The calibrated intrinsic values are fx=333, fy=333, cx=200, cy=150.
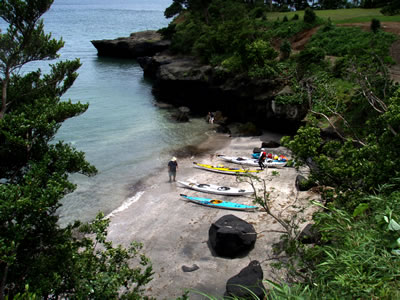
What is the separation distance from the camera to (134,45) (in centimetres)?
7562

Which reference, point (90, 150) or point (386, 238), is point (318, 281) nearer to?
point (386, 238)

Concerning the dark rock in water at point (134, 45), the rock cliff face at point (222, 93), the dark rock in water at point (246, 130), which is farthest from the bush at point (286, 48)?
the dark rock in water at point (134, 45)

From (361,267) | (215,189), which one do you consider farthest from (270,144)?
(361,267)

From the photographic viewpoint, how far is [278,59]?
39375 millimetres

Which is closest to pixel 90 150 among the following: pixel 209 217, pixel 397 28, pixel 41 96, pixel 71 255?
pixel 209 217

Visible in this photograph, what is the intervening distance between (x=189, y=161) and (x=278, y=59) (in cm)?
1867

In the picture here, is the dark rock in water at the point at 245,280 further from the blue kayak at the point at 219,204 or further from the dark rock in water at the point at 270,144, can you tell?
the dark rock in water at the point at 270,144

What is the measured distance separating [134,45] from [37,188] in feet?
236

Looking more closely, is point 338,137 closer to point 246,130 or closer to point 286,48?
point 246,130

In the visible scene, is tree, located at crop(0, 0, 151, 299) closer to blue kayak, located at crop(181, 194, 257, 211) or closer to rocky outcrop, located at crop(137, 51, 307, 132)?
blue kayak, located at crop(181, 194, 257, 211)

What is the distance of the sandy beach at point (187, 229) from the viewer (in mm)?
14586

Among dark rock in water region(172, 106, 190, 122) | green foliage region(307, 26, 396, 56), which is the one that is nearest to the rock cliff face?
dark rock in water region(172, 106, 190, 122)

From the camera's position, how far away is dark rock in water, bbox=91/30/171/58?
72.9 meters

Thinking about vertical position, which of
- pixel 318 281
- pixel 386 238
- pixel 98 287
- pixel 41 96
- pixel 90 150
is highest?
pixel 41 96
